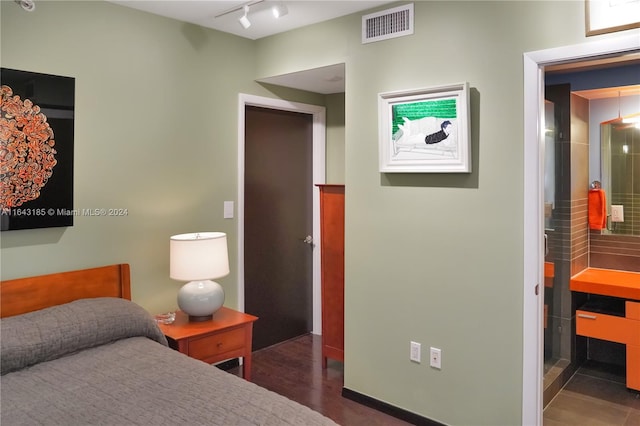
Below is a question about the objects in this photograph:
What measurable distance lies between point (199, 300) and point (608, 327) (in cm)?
278

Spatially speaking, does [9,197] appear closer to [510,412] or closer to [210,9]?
[210,9]

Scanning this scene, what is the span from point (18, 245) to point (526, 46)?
278cm

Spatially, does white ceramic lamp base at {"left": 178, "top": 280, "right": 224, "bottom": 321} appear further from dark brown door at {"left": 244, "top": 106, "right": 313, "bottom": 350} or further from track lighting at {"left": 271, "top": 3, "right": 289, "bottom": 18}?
track lighting at {"left": 271, "top": 3, "right": 289, "bottom": 18}

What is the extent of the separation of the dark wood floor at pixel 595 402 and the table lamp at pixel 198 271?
86.1 inches

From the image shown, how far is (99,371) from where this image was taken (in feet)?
6.82

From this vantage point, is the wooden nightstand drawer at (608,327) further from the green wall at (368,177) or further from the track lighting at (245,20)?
the track lighting at (245,20)

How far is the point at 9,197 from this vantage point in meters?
2.46

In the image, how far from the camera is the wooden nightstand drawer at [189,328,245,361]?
278cm

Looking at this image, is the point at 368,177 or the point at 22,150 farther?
the point at 368,177

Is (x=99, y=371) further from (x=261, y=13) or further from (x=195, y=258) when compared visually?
(x=261, y=13)

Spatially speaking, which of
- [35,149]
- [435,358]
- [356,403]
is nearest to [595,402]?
[435,358]

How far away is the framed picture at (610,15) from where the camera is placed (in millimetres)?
2004

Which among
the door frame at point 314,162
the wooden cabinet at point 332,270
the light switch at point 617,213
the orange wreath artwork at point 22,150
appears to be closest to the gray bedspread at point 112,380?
the orange wreath artwork at point 22,150

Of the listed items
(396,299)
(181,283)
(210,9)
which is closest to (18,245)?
(181,283)
